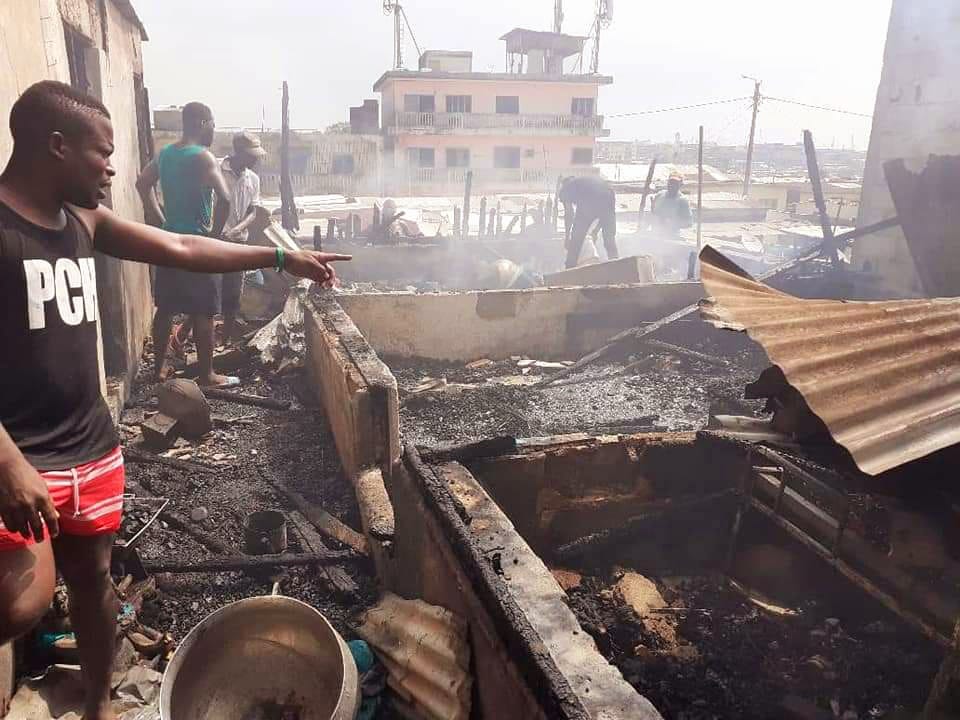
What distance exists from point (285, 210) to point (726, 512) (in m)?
11.8

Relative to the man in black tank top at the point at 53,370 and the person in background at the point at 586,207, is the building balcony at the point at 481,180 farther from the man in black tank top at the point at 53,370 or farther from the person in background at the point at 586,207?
the man in black tank top at the point at 53,370

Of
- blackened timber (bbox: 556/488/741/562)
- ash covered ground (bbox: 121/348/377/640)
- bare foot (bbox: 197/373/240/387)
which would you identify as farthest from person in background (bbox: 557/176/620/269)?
blackened timber (bbox: 556/488/741/562)

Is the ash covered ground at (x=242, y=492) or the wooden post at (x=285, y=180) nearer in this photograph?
the ash covered ground at (x=242, y=492)

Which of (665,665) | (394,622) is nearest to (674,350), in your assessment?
(665,665)

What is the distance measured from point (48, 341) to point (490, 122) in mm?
38637

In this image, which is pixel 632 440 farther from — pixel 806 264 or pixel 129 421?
pixel 806 264

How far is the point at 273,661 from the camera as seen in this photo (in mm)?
2502

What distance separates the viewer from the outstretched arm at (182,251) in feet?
7.55

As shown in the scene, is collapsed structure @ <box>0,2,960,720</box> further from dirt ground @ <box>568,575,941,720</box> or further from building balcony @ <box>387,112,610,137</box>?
building balcony @ <box>387,112,610,137</box>

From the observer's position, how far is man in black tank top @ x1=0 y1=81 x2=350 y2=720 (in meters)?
1.82

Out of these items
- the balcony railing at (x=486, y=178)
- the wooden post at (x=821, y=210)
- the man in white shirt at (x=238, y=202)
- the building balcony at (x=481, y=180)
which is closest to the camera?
the man in white shirt at (x=238, y=202)

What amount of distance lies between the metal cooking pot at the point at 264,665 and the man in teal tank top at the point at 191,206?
3.87 metres

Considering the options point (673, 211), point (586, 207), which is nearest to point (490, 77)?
point (673, 211)

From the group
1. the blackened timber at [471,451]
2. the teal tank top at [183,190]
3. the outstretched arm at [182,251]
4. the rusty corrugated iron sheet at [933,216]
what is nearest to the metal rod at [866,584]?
the blackened timber at [471,451]
